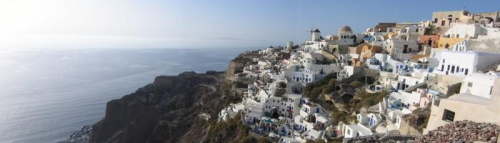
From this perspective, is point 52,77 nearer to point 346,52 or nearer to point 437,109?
point 346,52

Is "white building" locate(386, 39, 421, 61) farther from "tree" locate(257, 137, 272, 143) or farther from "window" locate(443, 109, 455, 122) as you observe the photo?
"window" locate(443, 109, 455, 122)

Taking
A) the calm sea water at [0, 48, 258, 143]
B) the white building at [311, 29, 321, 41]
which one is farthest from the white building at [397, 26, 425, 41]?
the calm sea water at [0, 48, 258, 143]

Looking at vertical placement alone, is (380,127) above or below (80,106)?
above

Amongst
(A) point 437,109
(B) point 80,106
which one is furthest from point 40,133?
(A) point 437,109

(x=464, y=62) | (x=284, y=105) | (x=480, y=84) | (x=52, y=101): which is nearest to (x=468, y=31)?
(x=464, y=62)

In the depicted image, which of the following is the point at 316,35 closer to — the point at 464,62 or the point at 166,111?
the point at 166,111

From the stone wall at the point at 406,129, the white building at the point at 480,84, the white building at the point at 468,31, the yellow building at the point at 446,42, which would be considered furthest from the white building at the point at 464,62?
the yellow building at the point at 446,42

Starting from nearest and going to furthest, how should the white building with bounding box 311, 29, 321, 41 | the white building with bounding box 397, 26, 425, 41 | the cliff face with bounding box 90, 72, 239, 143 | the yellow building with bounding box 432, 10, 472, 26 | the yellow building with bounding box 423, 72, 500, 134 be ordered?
the yellow building with bounding box 423, 72, 500, 134 → the white building with bounding box 397, 26, 425, 41 → the yellow building with bounding box 432, 10, 472, 26 → the cliff face with bounding box 90, 72, 239, 143 → the white building with bounding box 311, 29, 321, 41

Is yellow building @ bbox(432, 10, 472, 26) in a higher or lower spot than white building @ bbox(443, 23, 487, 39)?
higher
